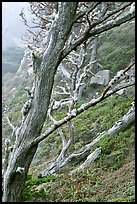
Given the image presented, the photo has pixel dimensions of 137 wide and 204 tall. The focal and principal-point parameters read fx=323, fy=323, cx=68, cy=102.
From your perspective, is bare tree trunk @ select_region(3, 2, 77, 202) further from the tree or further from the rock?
the rock

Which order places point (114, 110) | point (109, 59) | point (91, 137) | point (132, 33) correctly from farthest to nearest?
point (132, 33)
point (109, 59)
point (114, 110)
point (91, 137)

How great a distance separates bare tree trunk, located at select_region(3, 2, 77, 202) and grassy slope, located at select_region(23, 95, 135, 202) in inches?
28.4

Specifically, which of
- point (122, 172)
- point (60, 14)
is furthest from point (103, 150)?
point (60, 14)

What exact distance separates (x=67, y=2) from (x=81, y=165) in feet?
17.3

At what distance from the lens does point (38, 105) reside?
16.8ft

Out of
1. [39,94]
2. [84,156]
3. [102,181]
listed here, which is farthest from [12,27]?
[39,94]

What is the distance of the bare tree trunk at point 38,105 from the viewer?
200 inches

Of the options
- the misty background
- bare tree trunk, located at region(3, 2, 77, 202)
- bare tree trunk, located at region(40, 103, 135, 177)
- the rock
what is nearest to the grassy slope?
bare tree trunk, located at region(40, 103, 135, 177)

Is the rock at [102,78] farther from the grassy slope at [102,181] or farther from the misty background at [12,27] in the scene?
the misty background at [12,27]

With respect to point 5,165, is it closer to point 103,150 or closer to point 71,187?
point 71,187

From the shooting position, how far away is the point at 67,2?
203 inches

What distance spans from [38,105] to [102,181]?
348cm

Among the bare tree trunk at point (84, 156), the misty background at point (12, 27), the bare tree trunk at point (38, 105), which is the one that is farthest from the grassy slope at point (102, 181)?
the misty background at point (12, 27)

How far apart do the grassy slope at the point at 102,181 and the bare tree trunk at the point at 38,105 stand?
0.72 meters
